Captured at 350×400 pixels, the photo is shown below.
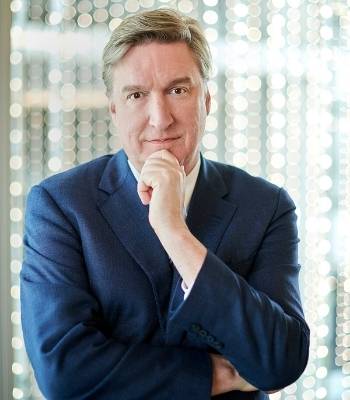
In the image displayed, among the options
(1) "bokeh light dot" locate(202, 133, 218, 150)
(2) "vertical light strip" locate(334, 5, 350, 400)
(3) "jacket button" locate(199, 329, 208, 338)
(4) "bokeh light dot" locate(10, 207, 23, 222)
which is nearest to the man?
(3) "jacket button" locate(199, 329, 208, 338)

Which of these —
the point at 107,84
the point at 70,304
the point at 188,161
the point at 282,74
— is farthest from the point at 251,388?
the point at 282,74

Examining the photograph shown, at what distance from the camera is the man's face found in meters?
1.35

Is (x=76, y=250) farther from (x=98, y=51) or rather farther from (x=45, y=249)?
(x=98, y=51)

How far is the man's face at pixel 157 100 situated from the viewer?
1351 mm

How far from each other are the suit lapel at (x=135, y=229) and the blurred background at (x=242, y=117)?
2.26ft

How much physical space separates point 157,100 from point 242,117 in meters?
1.10

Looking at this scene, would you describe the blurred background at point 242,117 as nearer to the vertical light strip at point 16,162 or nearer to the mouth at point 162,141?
the vertical light strip at point 16,162

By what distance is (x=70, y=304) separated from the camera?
130cm

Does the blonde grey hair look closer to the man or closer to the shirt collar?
the man

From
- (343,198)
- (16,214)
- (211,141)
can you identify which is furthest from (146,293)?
(343,198)

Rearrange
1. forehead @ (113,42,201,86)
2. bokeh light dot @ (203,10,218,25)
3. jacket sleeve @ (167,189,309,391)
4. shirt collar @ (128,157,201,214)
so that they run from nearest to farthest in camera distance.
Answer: jacket sleeve @ (167,189,309,391), forehead @ (113,42,201,86), shirt collar @ (128,157,201,214), bokeh light dot @ (203,10,218,25)

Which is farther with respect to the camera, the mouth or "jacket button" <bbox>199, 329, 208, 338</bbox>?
the mouth

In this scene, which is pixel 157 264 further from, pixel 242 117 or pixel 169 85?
pixel 242 117

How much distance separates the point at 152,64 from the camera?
134 cm
